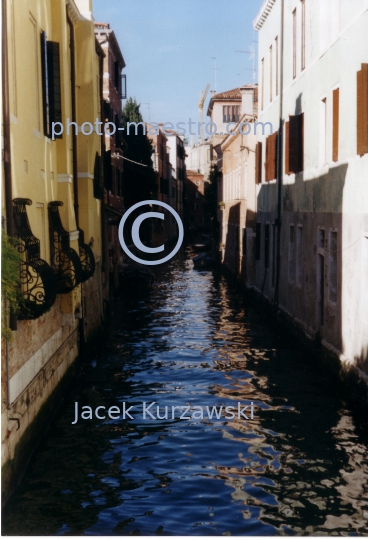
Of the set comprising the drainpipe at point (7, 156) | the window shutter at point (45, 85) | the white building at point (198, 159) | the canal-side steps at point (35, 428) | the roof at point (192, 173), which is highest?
the white building at point (198, 159)

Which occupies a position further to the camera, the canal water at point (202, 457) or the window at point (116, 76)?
the window at point (116, 76)

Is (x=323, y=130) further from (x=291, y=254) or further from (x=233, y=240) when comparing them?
(x=233, y=240)

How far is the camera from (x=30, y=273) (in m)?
7.94

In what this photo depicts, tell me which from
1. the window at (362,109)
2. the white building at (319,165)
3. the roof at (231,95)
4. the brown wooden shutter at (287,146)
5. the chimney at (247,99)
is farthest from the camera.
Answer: the roof at (231,95)

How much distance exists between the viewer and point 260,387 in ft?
36.8

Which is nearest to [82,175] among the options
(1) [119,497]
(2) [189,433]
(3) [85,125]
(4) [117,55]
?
(3) [85,125]

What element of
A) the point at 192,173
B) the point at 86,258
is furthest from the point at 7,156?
the point at 192,173

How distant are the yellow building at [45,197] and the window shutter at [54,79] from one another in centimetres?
1

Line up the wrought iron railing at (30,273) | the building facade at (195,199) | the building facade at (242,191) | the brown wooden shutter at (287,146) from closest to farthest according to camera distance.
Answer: the wrought iron railing at (30,273)
the brown wooden shutter at (287,146)
the building facade at (242,191)
the building facade at (195,199)

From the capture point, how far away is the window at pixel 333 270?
11734mm

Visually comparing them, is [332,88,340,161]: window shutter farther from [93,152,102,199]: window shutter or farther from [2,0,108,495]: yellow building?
[93,152,102,199]: window shutter

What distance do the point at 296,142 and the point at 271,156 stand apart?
2.85 m

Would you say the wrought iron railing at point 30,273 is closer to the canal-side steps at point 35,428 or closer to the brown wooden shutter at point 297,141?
the canal-side steps at point 35,428

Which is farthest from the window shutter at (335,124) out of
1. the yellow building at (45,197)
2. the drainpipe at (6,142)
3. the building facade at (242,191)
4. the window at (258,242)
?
the window at (258,242)
